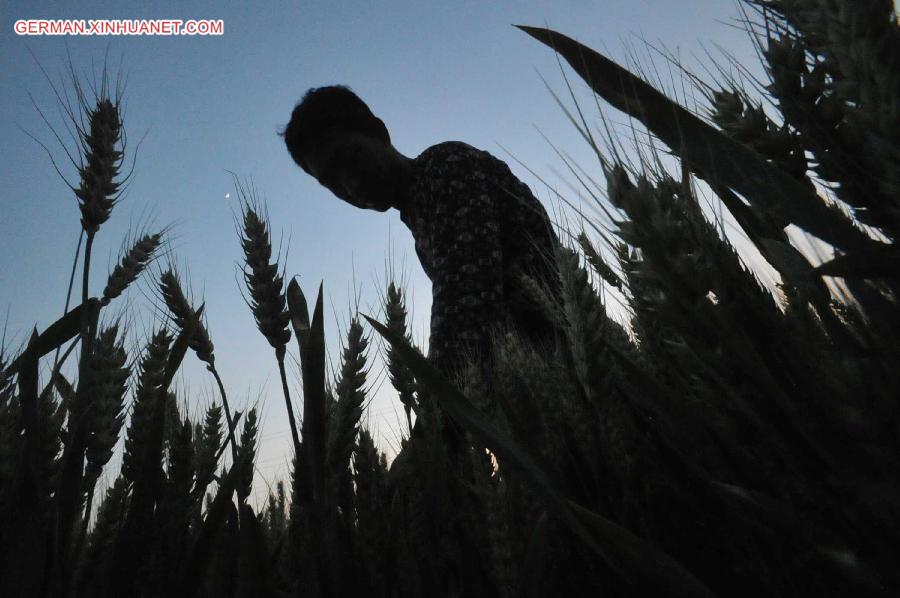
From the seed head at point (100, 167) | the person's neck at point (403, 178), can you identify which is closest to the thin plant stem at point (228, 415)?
the seed head at point (100, 167)

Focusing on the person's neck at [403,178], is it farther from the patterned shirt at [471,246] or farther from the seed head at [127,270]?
the seed head at [127,270]

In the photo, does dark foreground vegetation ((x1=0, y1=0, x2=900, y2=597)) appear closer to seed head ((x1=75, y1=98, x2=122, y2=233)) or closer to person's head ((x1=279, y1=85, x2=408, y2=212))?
seed head ((x1=75, y1=98, x2=122, y2=233))

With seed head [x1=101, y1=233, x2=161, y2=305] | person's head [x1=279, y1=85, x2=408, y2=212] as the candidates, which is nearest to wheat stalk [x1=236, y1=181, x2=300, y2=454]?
seed head [x1=101, y1=233, x2=161, y2=305]

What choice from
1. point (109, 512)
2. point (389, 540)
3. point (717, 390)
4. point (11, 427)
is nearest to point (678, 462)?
point (717, 390)

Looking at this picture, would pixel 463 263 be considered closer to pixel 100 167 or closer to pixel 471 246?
pixel 471 246

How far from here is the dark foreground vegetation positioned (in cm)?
35

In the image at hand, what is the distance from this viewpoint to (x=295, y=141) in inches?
109

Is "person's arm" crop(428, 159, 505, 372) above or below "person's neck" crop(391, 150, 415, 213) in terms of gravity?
below

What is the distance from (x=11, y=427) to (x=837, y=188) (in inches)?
49.5

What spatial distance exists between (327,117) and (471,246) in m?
1.30

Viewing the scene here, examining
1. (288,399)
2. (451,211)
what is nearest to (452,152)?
A: (451,211)

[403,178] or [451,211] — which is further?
[403,178]

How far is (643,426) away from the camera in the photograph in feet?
2.36

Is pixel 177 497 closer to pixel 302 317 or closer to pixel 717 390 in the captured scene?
pixel 302 317
